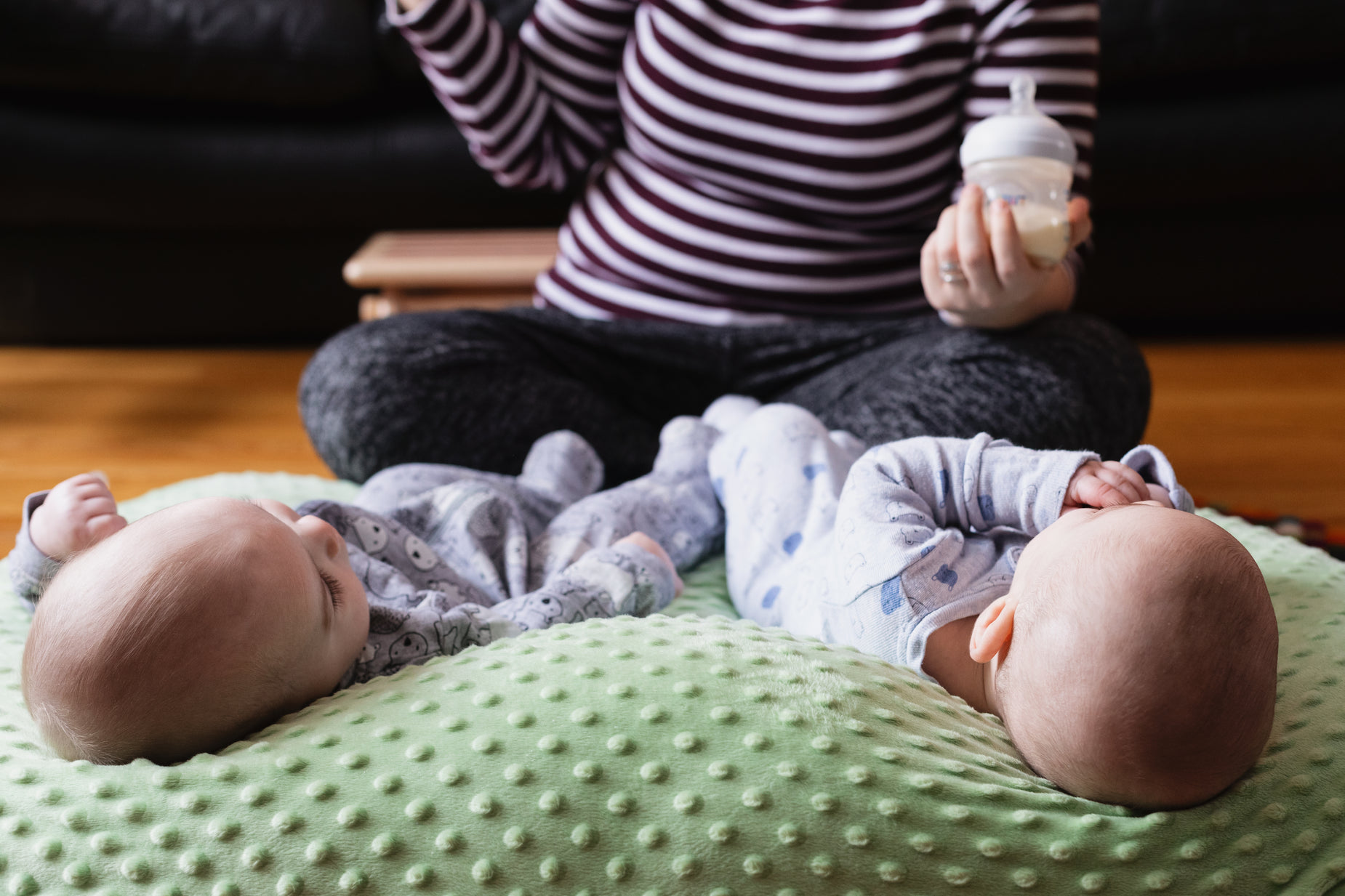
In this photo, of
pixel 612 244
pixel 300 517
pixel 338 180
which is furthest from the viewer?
pixel 338 180

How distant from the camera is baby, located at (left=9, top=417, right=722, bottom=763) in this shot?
1.67ft

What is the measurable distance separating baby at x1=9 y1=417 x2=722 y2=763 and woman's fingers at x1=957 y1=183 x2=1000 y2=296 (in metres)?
0.28

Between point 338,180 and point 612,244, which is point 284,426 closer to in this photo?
point 338,180

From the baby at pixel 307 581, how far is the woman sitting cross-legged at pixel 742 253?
3.8 inches

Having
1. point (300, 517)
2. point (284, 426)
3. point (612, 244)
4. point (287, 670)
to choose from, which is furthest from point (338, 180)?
point (287, 670)

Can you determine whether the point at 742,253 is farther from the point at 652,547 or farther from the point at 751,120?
the point at 652,547

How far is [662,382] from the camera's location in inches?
41.4

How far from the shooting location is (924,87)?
99 centimetres

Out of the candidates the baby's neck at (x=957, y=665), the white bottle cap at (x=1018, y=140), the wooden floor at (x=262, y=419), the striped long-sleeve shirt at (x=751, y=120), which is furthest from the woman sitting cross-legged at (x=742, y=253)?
the wooden floor at (x=262, y=419)

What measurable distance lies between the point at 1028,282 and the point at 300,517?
20.9 inches

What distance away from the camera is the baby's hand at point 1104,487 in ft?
2.00

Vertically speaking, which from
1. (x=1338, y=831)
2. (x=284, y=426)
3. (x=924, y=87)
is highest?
(x=924, y=87)

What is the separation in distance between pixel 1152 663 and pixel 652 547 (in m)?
0.39

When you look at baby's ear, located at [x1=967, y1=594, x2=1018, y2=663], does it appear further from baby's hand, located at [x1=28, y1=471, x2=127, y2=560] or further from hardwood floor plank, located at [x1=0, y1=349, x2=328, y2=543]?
hardwood floor plank, located at [x1=0, y1=349, x2=328, y2=543]
